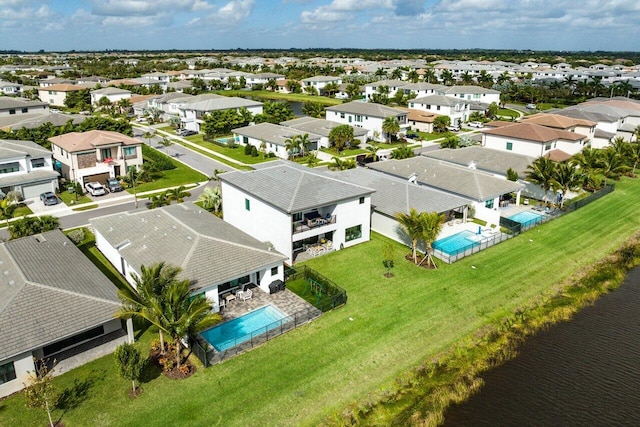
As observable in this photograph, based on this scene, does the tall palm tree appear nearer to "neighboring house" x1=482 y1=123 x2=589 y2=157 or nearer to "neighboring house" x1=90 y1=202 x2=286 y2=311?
"neighboring house" x1=90 y1=202 x2=286 y2=311

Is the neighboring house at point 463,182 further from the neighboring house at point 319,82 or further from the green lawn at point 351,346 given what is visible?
the neighboring house at point 319,82

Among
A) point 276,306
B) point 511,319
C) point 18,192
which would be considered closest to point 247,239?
point 276,306

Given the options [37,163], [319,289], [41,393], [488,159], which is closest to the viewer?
[41,393]

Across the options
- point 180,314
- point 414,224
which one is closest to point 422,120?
point 414,224

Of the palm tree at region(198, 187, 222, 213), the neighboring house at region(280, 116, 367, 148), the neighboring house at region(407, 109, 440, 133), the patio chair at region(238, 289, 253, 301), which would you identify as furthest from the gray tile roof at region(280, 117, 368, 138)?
the patio chair at region(238, 289, 253, 301)

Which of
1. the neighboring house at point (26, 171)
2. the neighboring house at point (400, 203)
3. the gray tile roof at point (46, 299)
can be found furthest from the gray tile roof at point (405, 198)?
the neighboring house at point (26, 171)

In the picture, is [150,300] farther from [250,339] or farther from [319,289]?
[319,289]

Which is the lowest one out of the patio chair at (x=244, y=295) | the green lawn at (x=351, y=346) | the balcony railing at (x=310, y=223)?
the green lawn at (x=351, y=346)
